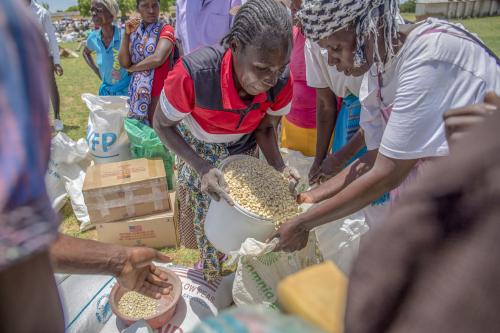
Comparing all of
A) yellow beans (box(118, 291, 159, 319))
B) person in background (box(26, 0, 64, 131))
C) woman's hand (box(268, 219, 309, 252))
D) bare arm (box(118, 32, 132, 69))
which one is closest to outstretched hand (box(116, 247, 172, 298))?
yellow beans (box(118, 291, 159, 319))

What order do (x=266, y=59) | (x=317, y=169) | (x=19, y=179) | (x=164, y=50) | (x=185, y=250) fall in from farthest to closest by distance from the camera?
(x=164, y=50)
(x=185, y=250)
(x=317, y=169)
(x=266, y=59)
(x=19, y=179)

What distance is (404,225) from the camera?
633 millimetres

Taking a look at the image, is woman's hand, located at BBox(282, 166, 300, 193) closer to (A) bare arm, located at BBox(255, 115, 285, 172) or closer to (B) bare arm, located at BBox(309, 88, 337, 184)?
(A) bare arm, located at BBox(255, 115, 285, 172)

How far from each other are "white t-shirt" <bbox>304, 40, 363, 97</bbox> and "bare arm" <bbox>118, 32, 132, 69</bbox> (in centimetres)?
210

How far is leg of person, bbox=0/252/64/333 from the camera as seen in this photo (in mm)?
604

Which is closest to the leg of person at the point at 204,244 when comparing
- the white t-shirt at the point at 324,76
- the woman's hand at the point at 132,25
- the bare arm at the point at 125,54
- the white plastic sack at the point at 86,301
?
the white plastic sack at the point at 86,301

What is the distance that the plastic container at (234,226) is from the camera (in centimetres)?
185

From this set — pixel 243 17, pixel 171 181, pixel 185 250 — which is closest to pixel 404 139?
pixel 243 17

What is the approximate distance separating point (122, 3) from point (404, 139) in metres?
33.2

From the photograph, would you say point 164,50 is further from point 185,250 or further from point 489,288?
point 489,288

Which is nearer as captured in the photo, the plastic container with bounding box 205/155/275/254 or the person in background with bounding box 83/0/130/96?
the plastic container with bounding box 205/155/275/254

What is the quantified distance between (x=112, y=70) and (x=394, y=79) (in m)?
3.44

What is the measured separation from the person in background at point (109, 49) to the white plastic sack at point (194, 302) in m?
2.49

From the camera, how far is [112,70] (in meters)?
4.41
